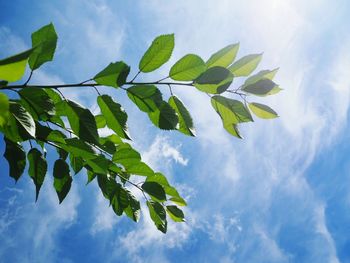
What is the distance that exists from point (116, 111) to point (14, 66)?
2.42 ft

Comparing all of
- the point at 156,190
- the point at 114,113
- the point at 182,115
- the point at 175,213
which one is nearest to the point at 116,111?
the point at 114,113

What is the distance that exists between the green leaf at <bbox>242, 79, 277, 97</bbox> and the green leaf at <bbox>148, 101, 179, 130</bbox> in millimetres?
448

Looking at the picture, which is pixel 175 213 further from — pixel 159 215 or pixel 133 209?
pixel 133 209

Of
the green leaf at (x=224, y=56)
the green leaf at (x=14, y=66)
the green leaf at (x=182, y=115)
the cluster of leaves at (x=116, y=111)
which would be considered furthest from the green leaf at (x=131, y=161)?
the green leaf at (x=14, y=66)

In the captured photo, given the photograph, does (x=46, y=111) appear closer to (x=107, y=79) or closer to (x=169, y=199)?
(x=107, y=79)

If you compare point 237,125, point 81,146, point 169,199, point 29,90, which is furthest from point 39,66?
point 169,199

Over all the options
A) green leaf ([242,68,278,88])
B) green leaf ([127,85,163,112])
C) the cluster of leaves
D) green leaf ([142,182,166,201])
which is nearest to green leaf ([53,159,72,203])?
the cluster of leaves

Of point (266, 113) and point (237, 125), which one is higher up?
point (266, 113)

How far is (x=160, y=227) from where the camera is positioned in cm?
227

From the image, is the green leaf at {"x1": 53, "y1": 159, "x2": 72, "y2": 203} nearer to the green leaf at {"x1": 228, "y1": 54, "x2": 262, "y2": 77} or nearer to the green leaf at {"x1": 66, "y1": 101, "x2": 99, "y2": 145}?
the green leaf at {"x1": 66, "y1": 101, "x2": 99, "y2": 145}

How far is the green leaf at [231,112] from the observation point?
1.77 m

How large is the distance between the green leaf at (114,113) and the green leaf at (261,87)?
0.66m

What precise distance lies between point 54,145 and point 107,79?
1.58 feet

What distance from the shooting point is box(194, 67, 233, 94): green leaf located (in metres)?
1.71
